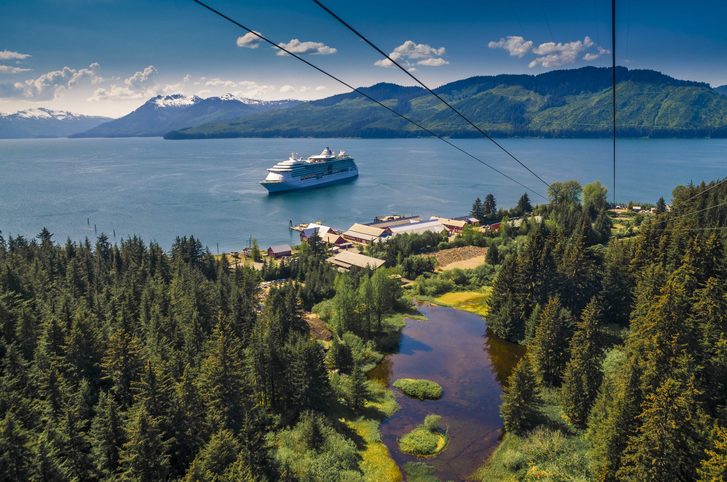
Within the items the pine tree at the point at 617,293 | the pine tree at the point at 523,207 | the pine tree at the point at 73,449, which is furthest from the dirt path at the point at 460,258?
the pine tree at the point at 73,449

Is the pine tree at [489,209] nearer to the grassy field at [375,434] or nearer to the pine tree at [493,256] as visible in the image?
the pine tree at [493,256]

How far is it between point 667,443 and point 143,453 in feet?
51.6

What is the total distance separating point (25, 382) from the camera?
58.2 ft

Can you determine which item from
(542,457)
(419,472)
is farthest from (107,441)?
(542,457)

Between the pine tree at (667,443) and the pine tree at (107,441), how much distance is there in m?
16.3

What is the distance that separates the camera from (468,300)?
3866 centimetres

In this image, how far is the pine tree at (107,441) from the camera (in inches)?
575

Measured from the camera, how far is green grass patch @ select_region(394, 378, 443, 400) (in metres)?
23.8

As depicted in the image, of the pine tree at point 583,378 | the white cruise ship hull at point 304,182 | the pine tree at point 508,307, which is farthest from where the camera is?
the white cruise ship hull at point 304,182

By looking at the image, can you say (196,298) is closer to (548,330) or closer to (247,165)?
(548,330)

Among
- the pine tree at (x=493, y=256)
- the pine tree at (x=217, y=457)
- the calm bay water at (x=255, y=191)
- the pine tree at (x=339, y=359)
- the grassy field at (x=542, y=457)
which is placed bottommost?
the grassy field at (x=542, y=457)

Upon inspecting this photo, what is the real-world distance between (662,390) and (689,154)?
544 feet

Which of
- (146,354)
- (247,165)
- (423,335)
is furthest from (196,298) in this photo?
(247,165)

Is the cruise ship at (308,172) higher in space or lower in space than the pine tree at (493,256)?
higher
